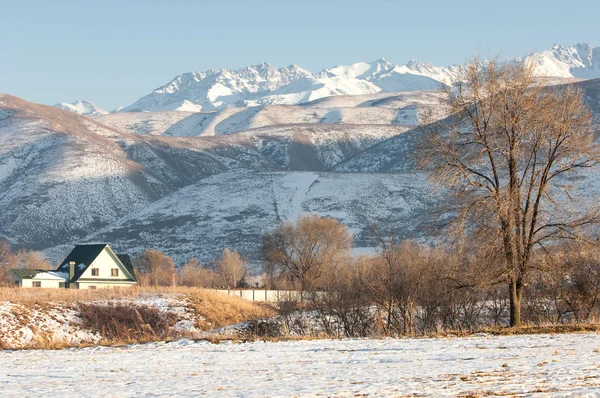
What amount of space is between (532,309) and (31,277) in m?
52.8

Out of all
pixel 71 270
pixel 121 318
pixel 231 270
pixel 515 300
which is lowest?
pixel 121 318

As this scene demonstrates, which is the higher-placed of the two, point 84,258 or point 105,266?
point 84,258

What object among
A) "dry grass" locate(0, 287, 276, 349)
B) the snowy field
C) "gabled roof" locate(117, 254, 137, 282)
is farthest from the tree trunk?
"gabled roof" locate(117, 254, 137, 282)

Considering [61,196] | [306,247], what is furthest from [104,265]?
[61,196]

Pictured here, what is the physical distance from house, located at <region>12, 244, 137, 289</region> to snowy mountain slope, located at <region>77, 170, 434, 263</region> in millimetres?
48485

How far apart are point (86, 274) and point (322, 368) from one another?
206 ft

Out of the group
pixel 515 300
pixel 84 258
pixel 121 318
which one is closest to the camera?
pixel 515 300

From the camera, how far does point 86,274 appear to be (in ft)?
244

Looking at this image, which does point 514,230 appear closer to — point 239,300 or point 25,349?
point 25,349

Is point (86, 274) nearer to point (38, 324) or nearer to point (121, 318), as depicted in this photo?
Result: point (121, 318)

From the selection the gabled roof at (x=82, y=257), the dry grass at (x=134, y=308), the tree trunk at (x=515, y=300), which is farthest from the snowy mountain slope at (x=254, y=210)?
the tree trunk at (x=515, y=300)

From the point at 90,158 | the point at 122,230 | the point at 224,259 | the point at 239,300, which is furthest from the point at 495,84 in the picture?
the point at 90,158

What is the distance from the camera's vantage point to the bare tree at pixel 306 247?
78.6 metres

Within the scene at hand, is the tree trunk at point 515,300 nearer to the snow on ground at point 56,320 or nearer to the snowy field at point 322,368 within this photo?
the snowy field at point 322,368
